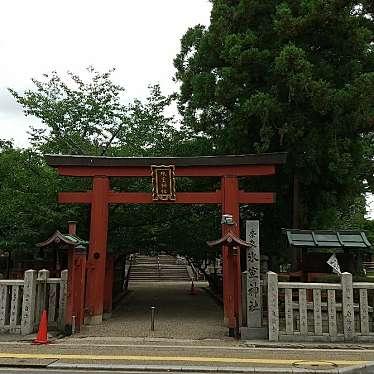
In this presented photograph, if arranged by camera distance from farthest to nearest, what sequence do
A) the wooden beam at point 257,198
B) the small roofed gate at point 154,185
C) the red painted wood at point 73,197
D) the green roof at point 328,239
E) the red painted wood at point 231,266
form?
Result: the red painted wood at point 73,197
the wooden beam at point 257,198
the small roofed gate at point 154,185
the green roof at point 328,239
the red painted wood at point 231,266

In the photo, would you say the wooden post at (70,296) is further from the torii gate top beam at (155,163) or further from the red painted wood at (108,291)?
the red painted wood at (108,291)

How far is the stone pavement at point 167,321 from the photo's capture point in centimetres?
1255

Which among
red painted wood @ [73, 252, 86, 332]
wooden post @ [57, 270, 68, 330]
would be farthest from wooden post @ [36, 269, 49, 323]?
red painted wood @ [73, 252, 86, 332]

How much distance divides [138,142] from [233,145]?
4.52m

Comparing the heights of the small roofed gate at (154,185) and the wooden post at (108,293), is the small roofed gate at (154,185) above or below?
above

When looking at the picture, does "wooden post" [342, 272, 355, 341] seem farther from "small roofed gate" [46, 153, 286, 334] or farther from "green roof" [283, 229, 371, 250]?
"small roofed gate" [46, 153, 286, 334]

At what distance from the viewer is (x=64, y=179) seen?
59.7 feet

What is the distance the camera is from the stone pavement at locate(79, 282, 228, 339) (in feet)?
41.2

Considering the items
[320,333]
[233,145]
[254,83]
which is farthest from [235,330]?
[254,83]

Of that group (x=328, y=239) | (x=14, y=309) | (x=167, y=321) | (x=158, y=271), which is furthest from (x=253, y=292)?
(x=158, y=271)

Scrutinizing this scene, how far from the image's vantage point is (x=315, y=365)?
8438mm

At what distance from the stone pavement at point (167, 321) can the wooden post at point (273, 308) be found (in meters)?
1.51

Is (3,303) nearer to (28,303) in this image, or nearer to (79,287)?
(28,303)

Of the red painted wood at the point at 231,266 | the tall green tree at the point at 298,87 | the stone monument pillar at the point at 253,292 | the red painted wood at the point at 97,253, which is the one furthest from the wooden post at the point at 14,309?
the tall green tree at the point at 298,87
